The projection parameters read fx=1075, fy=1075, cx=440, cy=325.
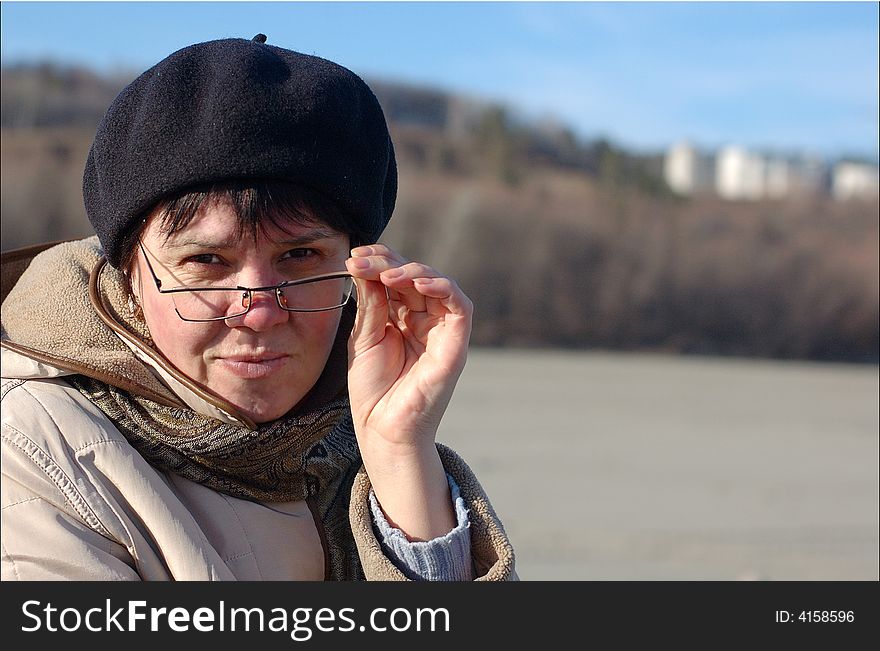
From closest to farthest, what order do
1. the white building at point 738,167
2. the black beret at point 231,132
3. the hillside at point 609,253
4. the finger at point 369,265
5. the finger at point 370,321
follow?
the black beret at point 231,132 → the finger at point 369,265 → the finger at point 370,321 → the hillside at point 609,253 → the white building at point 738,167

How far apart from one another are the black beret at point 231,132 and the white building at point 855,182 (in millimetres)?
18436

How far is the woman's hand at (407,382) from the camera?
196 cm

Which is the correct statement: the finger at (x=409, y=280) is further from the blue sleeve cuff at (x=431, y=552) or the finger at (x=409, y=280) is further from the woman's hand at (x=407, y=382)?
the blue sleeve cuff at (x=431, y=552)

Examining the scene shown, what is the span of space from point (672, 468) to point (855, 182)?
14964 millimetres

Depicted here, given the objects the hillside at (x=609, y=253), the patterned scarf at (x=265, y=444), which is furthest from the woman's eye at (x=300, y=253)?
the hillside at (x=609, y=253)

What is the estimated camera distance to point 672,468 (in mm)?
8172

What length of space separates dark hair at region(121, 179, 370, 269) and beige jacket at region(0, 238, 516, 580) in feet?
0.80

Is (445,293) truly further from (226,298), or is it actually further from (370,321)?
(226,298)

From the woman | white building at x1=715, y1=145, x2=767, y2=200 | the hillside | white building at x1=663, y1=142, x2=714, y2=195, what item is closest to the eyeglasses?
the woman

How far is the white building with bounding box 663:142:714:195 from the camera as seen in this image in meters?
20.4

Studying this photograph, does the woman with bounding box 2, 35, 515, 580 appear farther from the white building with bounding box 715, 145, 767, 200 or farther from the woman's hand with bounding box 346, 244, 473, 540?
the white building with bounding box 715, 145, 767, 200

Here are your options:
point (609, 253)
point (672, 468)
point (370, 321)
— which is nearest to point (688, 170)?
point (609, 253)
